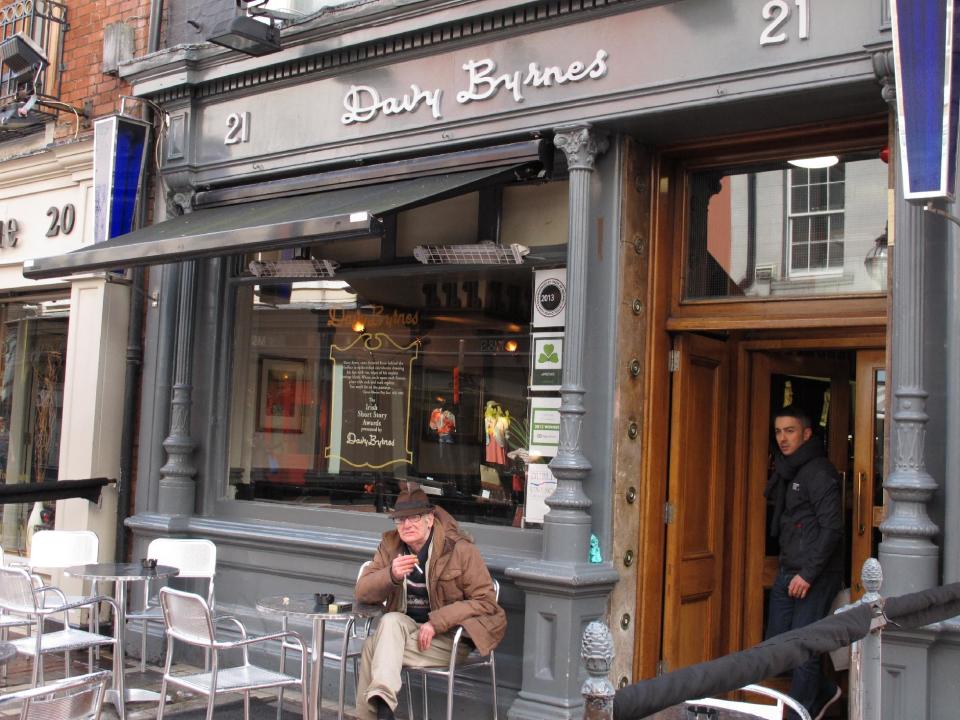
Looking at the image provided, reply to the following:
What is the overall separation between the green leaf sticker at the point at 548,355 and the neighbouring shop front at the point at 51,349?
12.7 feet

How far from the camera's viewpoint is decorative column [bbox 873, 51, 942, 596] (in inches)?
194

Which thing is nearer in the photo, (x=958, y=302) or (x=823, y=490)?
(x=958, y=302)

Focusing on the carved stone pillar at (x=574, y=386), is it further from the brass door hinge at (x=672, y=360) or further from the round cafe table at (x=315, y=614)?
the round cafe table at (x=315, y=614)

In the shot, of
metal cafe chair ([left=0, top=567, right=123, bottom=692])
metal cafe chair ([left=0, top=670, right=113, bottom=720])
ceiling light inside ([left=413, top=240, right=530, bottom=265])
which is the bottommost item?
metal cafe chair ([left=0, top=567, right=123, bottom=692])

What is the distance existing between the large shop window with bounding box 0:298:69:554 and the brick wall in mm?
1742

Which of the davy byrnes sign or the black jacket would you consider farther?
the davy byrnes sign

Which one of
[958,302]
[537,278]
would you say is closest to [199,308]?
[537,278]

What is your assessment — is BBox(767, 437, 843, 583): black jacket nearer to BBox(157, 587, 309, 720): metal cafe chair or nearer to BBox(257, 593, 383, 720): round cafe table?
BBox(257, 593, 383, 720): round cafe table

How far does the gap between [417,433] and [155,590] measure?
250 centimetres

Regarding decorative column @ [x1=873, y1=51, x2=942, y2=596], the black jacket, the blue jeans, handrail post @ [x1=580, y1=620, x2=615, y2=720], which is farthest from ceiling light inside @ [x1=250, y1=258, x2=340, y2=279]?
handrail post @ [x1=580, y1=620, x2=615, y2=720]

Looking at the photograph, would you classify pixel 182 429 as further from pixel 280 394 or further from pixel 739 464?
pixel 739 464

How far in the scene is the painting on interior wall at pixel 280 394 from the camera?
8.23 metres

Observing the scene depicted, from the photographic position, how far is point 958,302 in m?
4.99

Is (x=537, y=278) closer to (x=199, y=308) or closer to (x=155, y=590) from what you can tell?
(x=199, y=308)
